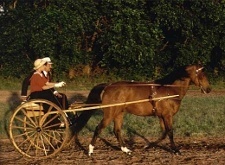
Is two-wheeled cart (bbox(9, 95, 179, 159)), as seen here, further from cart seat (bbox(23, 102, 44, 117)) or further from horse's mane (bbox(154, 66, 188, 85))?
horse's mane (bbox(154, 66, 188, 85))

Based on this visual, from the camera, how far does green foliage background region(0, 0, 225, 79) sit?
24016 mm

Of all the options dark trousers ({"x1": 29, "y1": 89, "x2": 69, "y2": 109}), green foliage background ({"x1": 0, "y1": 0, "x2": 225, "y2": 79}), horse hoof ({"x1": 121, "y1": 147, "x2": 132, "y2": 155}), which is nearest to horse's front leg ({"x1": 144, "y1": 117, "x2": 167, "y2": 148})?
horse hoof ({"x1": 121, "y1": 147, "x2": 132, "y2": 155})

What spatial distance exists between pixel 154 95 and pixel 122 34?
15128 mm

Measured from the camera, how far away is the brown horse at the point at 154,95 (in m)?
9.34

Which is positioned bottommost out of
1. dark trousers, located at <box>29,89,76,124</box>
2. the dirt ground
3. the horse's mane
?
the dirt ground

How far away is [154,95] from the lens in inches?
369

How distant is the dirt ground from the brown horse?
0.99 feet

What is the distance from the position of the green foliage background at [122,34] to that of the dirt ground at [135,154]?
13691mm

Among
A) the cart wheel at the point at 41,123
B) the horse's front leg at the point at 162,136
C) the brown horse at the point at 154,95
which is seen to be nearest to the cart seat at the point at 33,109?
the cart wheel at the point at 41,123

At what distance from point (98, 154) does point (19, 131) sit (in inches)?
133

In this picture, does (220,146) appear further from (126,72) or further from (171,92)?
(126,72)

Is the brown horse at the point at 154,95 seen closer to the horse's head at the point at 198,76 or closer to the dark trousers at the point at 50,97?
the horse's head at the point at 198,76

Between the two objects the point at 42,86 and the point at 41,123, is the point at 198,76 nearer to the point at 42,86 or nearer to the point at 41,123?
the point at 42,86

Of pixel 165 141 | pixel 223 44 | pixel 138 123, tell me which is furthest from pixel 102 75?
pixel 165 141
